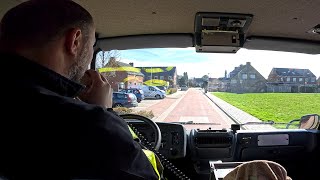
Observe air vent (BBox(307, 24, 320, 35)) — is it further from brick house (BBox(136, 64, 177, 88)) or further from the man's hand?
the man's hand

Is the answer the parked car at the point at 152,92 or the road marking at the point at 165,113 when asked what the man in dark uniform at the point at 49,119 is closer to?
the parked car at the point at 152,92

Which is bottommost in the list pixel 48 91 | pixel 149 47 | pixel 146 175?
pixel 146 175

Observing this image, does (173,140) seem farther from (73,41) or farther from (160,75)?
(73,41)

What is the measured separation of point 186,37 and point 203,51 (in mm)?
234

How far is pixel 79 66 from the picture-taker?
122 cm

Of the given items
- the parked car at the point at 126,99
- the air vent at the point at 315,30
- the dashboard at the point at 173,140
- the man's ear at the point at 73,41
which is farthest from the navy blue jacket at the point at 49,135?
the air vent at the point at 315,30

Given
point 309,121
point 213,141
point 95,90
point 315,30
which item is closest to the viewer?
point 95,90

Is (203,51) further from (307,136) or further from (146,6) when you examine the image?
(307,136)

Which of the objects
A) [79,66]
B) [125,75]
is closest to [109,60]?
→ [125,75]

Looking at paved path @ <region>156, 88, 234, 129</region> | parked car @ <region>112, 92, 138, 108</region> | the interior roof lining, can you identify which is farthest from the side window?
the interior roof lining

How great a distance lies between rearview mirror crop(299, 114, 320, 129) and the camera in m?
4.04

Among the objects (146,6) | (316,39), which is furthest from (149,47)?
(316,39)

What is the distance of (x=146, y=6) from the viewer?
9.50ft

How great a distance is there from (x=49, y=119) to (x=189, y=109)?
2.70m
